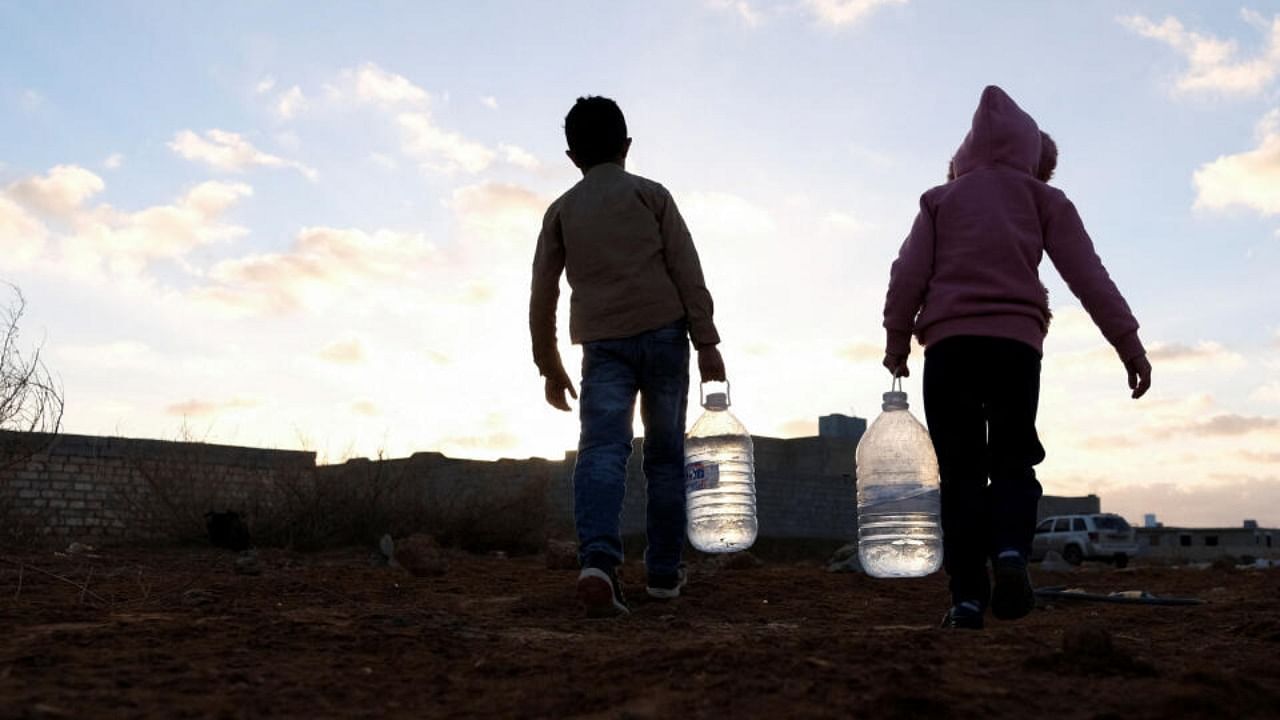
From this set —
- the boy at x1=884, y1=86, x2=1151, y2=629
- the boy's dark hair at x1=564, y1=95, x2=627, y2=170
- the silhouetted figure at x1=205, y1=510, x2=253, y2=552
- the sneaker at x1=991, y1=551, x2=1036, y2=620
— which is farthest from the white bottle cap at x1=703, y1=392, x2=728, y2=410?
the silhouetted figure at x1=205, y1=510, x2=253, y2=552

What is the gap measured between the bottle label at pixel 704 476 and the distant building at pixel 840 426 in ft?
119

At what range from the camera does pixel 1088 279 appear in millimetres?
3385

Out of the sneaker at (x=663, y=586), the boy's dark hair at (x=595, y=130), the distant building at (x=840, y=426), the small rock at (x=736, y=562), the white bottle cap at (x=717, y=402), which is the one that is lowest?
the sneaker at (x=663, y=586)

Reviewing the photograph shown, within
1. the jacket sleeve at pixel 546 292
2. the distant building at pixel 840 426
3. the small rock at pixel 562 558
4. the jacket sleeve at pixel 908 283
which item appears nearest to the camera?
the jacket sleeve at pixel 908 283

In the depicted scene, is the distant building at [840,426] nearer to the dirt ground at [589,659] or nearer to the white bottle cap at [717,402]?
the white bottle cap at [717,402]

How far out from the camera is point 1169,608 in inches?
171

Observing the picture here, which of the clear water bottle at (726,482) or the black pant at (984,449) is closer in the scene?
the black pant at (984,449)

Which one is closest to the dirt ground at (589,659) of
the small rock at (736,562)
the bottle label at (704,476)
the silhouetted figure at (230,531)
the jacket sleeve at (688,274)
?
the bottle label at (704,476)

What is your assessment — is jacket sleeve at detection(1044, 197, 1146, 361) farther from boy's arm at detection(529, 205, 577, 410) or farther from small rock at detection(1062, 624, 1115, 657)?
boy's arm at detection(529, 205, 577, 410)

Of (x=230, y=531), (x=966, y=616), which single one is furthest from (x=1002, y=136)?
(x=230, y=531)

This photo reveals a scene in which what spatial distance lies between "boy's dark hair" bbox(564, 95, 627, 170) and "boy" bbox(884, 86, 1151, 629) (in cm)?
111

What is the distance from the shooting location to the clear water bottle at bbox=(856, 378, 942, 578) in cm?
511

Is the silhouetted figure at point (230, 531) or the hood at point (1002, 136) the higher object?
the hood at point (1002, 136)

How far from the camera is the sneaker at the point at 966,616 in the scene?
10.3 ft
